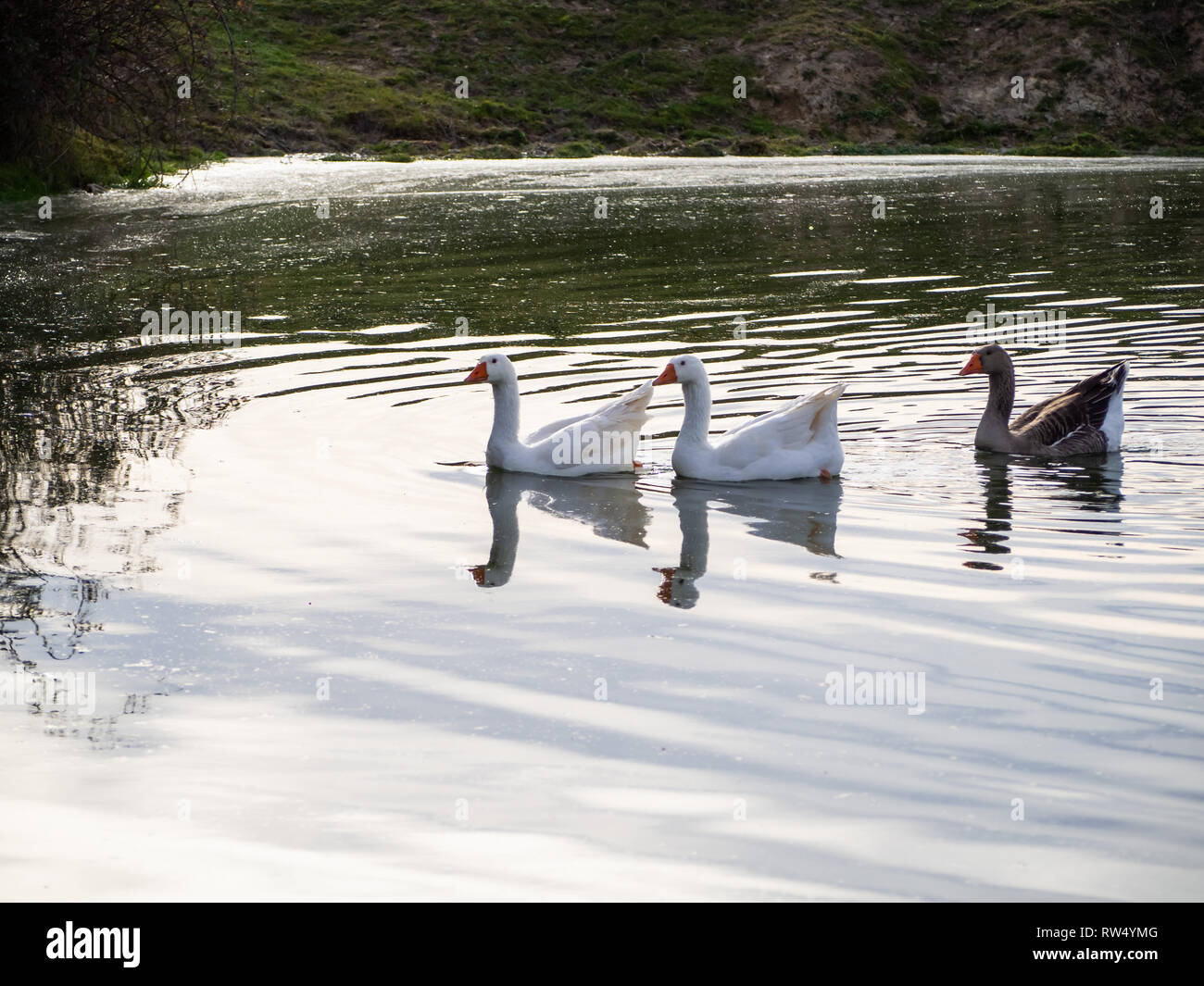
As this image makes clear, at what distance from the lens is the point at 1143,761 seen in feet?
18.4

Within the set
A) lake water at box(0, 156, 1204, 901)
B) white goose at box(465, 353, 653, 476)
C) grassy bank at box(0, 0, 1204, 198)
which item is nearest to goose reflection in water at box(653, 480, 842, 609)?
lake water at box(0, 156, 1204, 901)

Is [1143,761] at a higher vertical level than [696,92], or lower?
lower

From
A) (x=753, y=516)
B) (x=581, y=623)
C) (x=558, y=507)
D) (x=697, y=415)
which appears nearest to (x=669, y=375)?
(x=697, y=415)

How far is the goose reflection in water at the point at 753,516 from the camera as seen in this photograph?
8.24 m

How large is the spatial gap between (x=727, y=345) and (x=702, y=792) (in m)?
10.5

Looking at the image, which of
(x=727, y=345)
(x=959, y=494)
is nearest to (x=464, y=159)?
(x=727, y=345)

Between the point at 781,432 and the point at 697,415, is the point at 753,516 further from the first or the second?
the point at 697,415

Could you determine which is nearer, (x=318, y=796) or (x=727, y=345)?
(x=318, y=796)

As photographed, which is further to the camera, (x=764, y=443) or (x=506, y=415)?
(x=506, y=415)

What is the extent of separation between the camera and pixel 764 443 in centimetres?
1044

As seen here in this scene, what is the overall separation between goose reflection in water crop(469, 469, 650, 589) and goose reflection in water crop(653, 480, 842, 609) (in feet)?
1.06

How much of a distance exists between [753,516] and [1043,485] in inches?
92.4

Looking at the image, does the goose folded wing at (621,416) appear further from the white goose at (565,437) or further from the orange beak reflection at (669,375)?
the orange beak reflection at (669,375)
